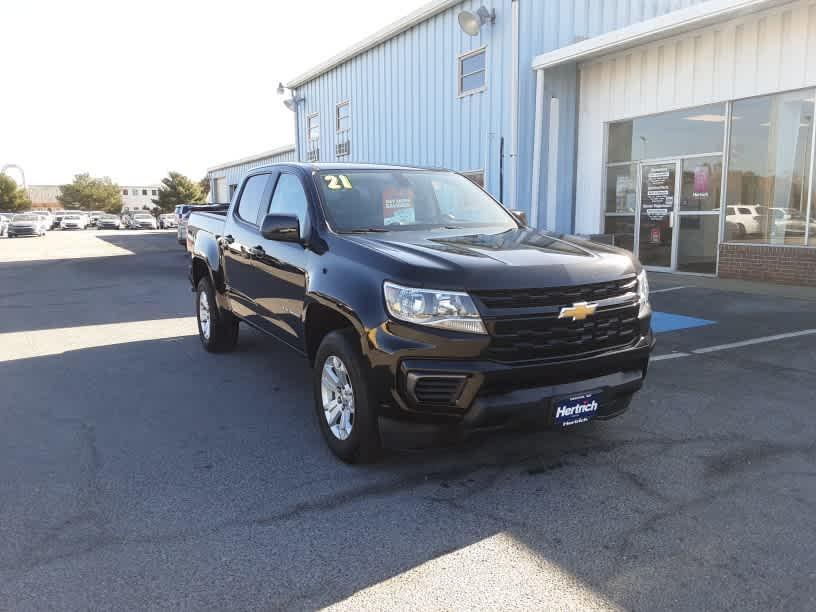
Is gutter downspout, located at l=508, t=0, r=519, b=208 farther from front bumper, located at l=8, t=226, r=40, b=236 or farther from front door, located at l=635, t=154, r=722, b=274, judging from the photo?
front bumper, located at l=8, t=226, r=40, b=236

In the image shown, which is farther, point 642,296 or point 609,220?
point 609,220

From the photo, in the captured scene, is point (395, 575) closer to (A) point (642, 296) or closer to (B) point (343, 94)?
(A) point (642, 296)

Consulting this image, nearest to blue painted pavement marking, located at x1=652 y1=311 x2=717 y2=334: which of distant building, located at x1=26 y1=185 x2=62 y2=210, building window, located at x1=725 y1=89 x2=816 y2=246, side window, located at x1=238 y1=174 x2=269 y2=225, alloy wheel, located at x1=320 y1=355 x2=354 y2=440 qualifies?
building window, located at x1=725 y1=89 x2=816 y2=246

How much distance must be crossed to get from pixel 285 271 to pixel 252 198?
1.39m

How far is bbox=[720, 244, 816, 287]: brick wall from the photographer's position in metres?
10.4

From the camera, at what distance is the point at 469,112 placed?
612 inches

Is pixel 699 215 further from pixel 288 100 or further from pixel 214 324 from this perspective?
pixel 288 100

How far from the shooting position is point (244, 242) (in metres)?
5.52

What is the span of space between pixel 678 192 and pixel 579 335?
10367 millimetres

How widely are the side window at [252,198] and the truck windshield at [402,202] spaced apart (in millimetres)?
1018

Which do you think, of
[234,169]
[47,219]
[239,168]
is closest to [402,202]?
[239,168]

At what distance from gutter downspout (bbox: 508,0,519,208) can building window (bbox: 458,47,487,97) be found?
4.11 feet

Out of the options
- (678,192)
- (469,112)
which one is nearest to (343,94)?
(469,112)

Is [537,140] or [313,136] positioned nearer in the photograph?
[537,140]
